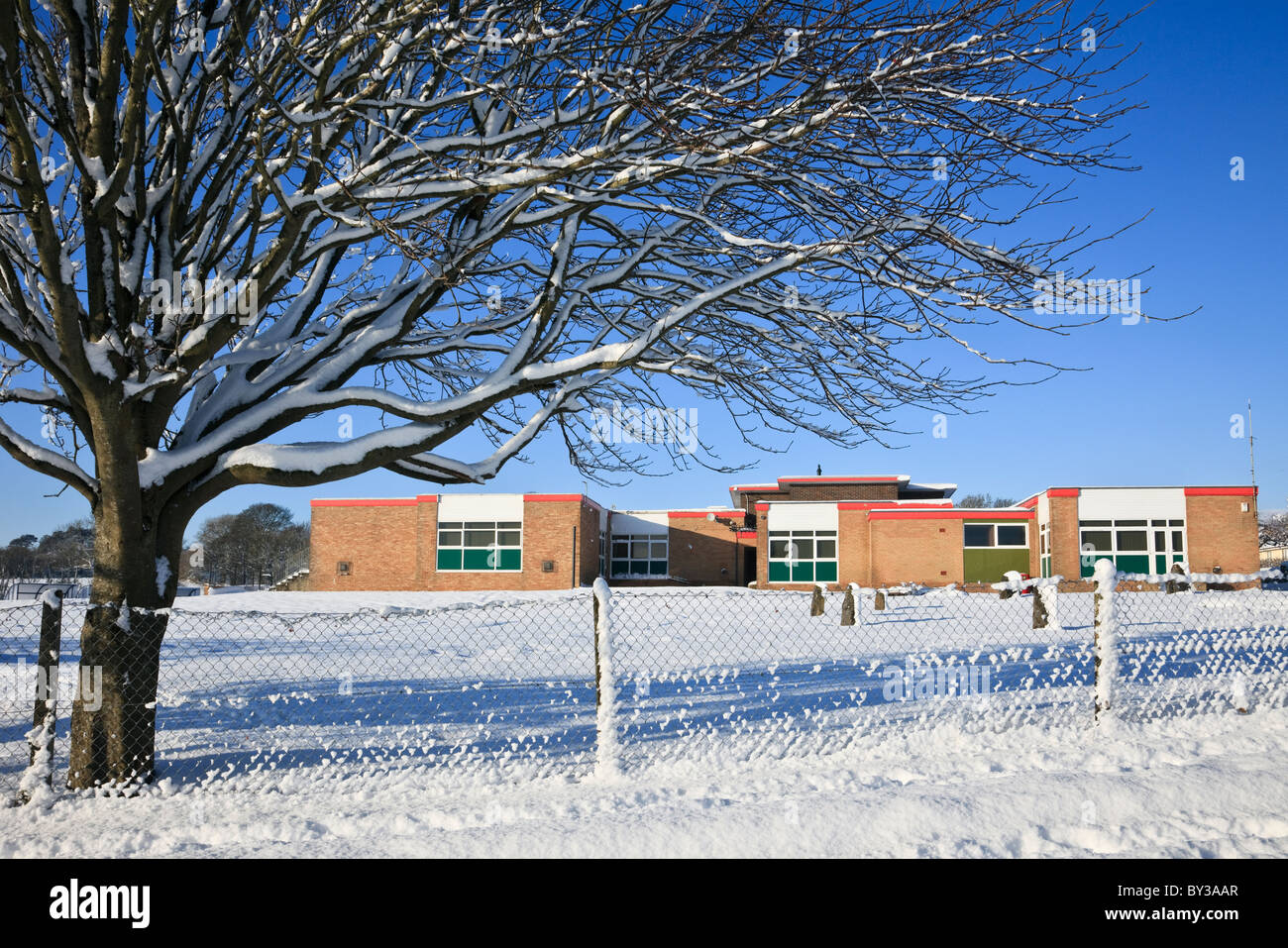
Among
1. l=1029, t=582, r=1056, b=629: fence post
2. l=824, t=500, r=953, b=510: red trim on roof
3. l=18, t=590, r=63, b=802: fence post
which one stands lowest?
l=1029, t=582, r=1056, b=629: fence post

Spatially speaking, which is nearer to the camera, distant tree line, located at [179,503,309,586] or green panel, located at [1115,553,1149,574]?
green panel, located at [1115,553,1149,574]

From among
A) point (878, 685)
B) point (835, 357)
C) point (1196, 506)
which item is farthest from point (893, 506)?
point (835, 357)

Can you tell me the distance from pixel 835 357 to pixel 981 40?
2587 millimetres

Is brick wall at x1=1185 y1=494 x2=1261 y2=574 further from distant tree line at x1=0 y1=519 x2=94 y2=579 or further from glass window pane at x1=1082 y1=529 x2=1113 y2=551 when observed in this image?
distant tree line at x1=0 y1=519 x2=94 y2=579

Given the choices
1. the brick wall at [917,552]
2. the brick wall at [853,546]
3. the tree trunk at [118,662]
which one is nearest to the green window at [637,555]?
the brick wall at [853,546]

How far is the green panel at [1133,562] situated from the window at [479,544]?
914 inches

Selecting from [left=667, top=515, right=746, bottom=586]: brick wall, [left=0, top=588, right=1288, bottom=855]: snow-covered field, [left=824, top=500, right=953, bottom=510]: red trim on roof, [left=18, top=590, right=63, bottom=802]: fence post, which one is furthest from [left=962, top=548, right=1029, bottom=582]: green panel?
[left=18, top=590, right=63, bottom=802]: fence post

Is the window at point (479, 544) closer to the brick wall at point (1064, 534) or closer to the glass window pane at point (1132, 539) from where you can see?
the brick wall at point (1064, 534)

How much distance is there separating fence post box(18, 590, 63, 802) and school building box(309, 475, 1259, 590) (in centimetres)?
2751

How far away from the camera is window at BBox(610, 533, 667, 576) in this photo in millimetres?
38625

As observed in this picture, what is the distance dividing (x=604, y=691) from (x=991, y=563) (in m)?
30.0

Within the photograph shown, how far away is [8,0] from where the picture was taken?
12.4 ft

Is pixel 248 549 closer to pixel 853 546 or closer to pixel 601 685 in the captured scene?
pixel 853 546

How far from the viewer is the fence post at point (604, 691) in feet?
14.9
